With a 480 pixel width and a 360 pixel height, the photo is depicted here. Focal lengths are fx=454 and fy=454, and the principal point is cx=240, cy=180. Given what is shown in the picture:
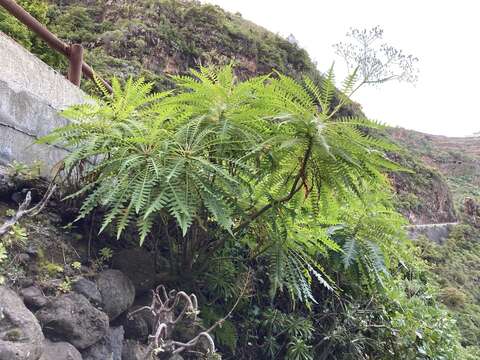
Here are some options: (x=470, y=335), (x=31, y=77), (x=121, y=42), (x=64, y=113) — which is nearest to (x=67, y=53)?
(x=31, y=77)

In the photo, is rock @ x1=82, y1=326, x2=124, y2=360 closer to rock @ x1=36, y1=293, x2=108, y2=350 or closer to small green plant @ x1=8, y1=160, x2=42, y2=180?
rock @ x1=36, y1=293, x2=108, y2=350

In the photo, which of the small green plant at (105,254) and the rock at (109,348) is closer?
the rock at (109,348)

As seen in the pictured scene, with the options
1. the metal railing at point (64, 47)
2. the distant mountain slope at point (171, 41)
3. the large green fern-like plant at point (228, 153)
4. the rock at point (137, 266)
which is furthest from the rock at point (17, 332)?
the distant mountain slope at point (171, 41)

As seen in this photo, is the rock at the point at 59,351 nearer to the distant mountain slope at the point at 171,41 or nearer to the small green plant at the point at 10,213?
the small green plant at the point at 10,213

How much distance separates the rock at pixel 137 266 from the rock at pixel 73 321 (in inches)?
19.9

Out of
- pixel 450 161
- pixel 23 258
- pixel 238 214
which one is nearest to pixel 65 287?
pixel 23 258

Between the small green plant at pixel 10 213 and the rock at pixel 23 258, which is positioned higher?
the small green plant at pixel 10 213

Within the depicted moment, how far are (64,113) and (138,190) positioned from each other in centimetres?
78

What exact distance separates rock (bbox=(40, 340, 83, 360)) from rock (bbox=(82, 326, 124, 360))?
0.47ft

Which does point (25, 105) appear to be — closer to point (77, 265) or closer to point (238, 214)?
Answer: point (77, 265)

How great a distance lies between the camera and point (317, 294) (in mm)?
4336

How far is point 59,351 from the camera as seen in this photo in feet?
7.11

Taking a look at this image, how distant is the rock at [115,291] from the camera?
2.68 m

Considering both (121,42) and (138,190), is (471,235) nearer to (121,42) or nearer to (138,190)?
(121,42)
